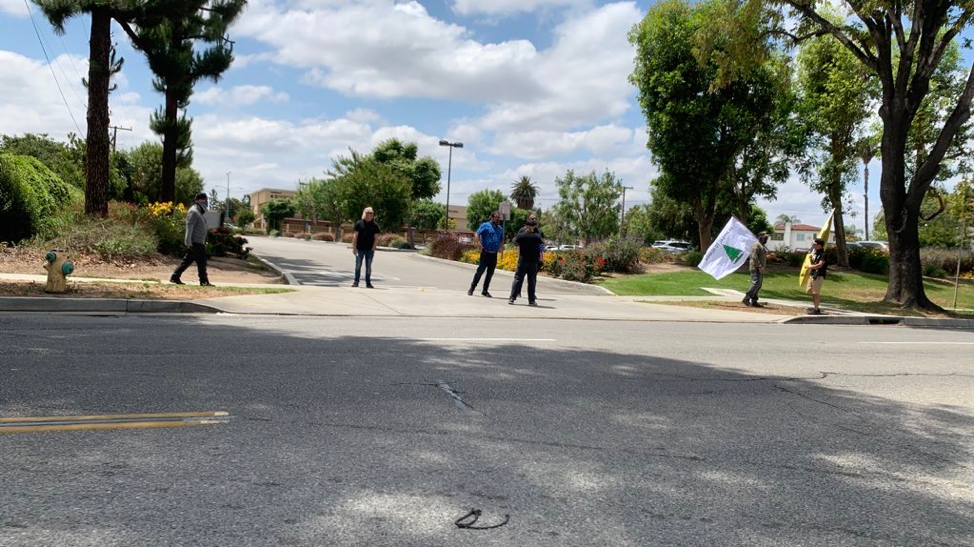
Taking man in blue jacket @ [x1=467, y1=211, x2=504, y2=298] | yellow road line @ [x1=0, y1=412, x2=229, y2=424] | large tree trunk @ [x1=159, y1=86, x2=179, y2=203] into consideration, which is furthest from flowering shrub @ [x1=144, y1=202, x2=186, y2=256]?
yellow road line @ [x1=0, y1=412, x2=229, y2=424]

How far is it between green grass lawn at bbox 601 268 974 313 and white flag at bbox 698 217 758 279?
2933mm

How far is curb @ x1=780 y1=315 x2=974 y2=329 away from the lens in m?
15.3

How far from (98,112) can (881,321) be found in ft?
67.6

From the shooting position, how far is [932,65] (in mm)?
17344

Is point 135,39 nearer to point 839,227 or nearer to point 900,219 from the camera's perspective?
point 900,219

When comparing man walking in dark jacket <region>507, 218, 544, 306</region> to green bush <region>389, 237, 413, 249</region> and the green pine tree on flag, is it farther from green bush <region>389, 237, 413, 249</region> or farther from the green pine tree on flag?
green bush <region>389, 237, 413, 249</region>

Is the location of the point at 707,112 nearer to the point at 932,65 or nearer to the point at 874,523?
the point at 932,65

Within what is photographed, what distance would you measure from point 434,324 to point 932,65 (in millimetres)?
15211

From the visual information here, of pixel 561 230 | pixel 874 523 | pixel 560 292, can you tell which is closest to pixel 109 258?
pixel 560 292

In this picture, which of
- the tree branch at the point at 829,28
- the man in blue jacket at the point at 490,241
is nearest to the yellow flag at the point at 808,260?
the tree branch at the point at 829,28

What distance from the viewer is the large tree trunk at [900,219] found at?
18.1 meters

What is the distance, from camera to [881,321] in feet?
53.6

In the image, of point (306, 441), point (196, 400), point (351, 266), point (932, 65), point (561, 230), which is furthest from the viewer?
point (561, 230)

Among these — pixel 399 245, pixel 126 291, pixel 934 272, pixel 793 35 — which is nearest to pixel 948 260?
pixel 934 272
